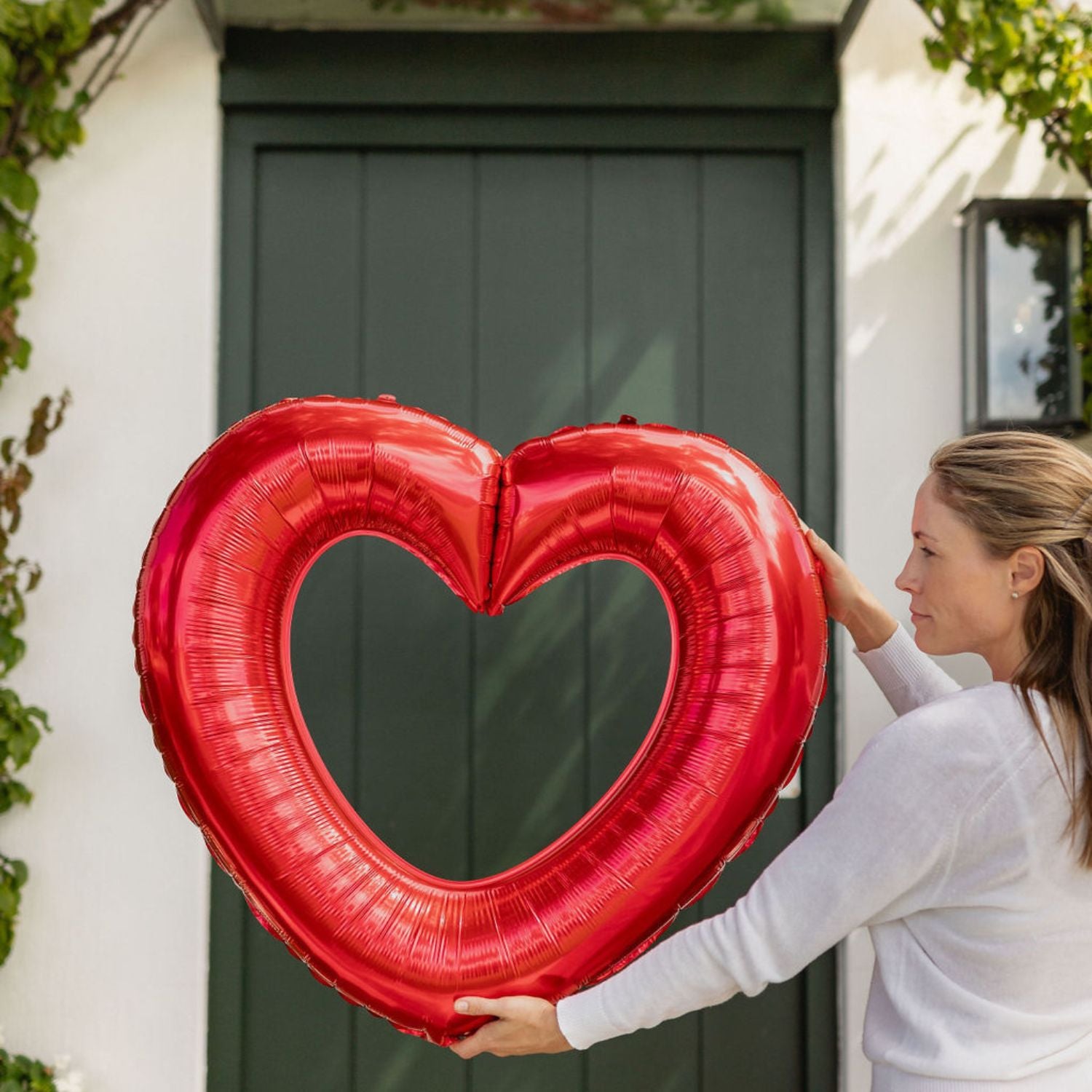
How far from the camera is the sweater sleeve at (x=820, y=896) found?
90cm

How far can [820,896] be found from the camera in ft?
3.03

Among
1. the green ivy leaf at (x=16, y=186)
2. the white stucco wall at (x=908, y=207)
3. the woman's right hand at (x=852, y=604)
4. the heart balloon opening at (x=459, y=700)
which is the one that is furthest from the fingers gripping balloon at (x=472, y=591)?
the green ivy leaf at (x=16, y=186)

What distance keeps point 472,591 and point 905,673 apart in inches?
20.7

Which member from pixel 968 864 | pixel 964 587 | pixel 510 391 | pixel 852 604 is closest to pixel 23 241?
pixel 510 391

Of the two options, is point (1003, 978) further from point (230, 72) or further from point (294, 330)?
point (230, 72)

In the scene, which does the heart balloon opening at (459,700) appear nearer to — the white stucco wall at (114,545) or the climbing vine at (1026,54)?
the white stucco wall at (114,545)

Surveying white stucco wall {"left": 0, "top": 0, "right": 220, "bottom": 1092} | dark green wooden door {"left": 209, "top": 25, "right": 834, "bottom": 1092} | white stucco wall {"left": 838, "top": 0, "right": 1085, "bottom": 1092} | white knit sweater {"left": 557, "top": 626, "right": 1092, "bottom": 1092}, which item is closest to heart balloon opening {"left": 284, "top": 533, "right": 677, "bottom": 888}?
dark green wooden door {"left": 209, "top": 25, "right": 834, "bottom": 1092}

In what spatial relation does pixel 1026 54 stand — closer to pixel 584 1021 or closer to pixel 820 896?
pixel 820 896

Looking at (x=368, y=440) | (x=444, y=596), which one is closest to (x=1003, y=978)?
(x=368, y=440)

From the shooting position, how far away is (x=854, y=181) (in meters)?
1.75

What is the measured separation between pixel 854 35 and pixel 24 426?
4.94ft

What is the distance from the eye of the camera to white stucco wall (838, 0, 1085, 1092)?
1.74m

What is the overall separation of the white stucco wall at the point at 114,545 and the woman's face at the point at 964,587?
3.82 feet

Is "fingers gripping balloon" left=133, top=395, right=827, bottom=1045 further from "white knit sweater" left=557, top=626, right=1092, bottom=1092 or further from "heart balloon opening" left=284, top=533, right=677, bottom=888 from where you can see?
"heart balloon opening" left=284, top=533, right=677, bottom=888
